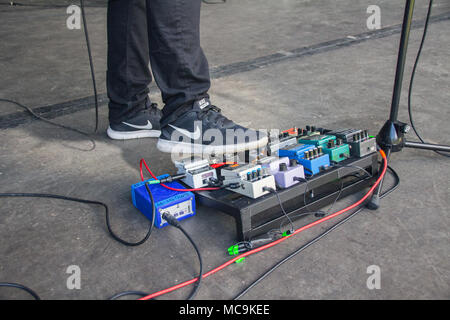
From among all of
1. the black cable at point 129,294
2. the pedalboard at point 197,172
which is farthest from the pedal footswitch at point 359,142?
the black cable at point 129,294

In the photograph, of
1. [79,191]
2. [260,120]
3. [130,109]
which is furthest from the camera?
[260,120]

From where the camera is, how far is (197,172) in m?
1.17

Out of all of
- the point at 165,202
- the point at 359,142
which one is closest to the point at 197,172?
the point at 165,202

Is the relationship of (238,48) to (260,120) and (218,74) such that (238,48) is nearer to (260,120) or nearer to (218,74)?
(218,74)

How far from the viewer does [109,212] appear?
1.22 meters

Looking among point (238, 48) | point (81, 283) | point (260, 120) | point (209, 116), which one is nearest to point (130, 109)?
point (209, 116)

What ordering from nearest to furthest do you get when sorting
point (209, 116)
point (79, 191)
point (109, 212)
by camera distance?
point (109, 212) < point (79, 191) < point (209, 116)

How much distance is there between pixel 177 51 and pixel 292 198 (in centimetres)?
62

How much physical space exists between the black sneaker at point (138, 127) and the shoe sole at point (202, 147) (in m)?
0.19

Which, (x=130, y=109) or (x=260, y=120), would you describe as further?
(x=260, y=120)

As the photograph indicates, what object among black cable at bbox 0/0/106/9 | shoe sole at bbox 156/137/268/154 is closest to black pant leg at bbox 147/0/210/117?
shoe sole at bbox 156/137/268/154

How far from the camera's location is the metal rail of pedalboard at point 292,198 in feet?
3.36

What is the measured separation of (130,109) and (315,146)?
31.6 inches

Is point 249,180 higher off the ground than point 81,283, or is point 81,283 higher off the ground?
point 249,180
